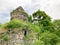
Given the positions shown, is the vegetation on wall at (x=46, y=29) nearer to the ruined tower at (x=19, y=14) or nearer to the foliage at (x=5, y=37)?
the ruined tower at (x=19, y=14)

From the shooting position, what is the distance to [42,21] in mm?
54656

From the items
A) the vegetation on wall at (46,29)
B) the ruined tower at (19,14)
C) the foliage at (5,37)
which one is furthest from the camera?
the vegetation on wall at (46,29)

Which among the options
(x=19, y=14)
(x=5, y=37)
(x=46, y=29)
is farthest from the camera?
(x=46, y=29)

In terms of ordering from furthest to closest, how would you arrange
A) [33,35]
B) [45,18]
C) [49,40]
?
1. [45,18]
2. [49,40]
3. [33,35]

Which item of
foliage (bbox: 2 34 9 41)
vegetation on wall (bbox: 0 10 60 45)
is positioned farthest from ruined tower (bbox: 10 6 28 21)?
foliage (bbox: 2 34 9 41)

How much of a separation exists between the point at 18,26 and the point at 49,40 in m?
15.8

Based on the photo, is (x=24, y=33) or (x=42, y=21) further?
(x=42, y=21)

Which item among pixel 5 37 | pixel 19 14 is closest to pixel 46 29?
pixel 19 14

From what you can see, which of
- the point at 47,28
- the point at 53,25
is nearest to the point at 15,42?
the point at 47,28

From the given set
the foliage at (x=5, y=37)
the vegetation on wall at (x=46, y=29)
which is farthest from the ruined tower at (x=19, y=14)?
the foliage at (x=5, y=37)

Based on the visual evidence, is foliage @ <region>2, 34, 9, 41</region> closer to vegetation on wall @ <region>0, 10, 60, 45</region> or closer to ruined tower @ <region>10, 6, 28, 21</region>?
vegetation on wall @ <region>0, 10, 60, 45</region>

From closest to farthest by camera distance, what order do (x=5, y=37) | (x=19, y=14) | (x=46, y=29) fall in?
(x=5, y=37), (x=19, y=14), (x=46, y=29)

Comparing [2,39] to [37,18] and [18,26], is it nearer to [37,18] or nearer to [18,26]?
[18,26]

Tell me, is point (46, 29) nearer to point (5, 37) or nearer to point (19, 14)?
point (19, 14)
